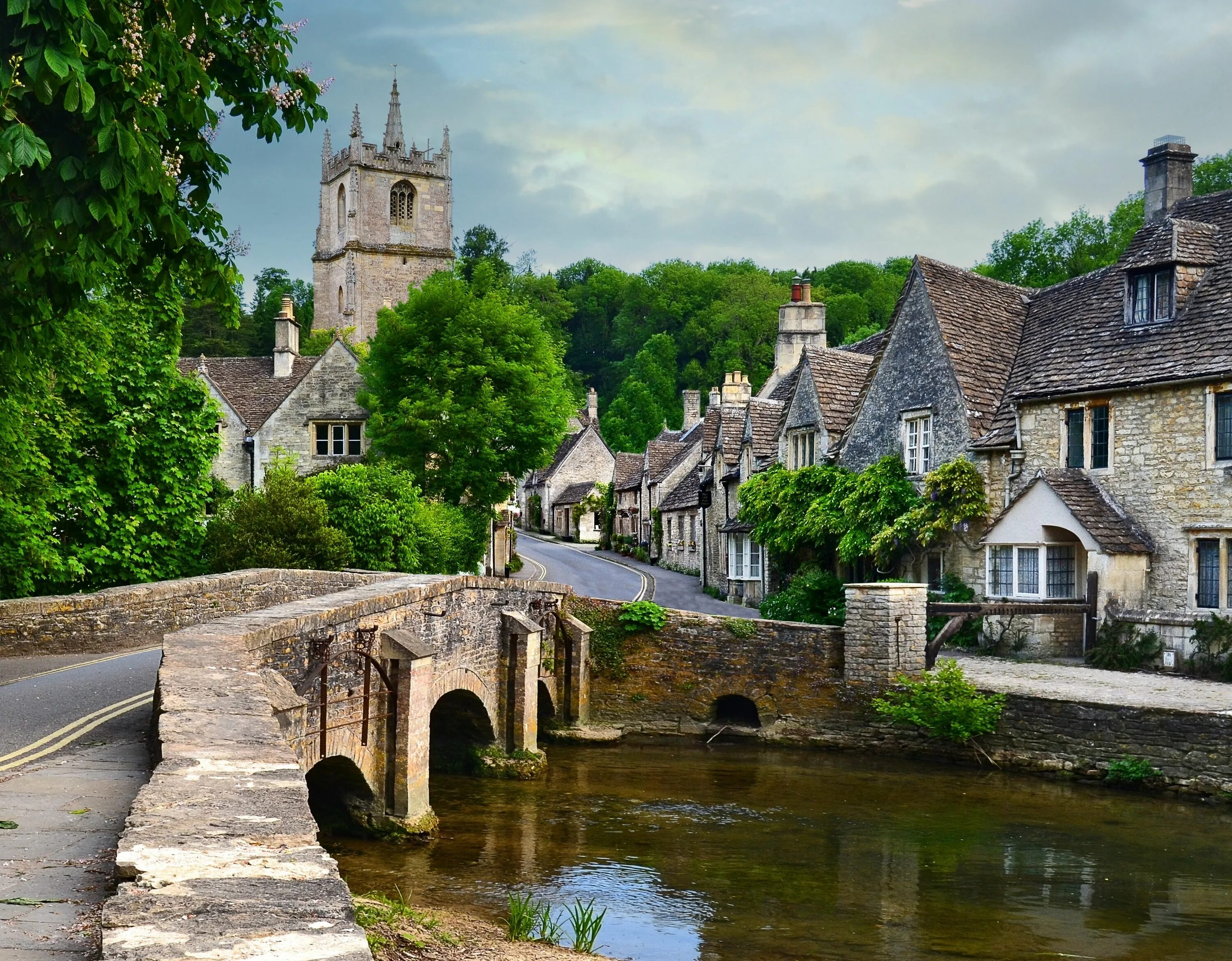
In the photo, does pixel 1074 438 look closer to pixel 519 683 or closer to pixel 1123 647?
pixel 1123 647

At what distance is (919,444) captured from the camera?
30766 mm

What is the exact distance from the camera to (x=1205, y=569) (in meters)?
A: 24.6

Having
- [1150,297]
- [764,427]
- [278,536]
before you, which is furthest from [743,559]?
[1150,297]

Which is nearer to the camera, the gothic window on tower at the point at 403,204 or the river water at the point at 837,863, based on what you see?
the river water at the point at 837,863

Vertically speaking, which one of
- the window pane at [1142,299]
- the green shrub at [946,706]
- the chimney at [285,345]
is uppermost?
the chimney at [285,345]

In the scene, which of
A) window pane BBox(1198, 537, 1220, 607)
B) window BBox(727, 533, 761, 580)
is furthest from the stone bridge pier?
window BBox(727, 533, 761, 580)

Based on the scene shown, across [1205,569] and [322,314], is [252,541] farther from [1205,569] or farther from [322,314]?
[322,314]

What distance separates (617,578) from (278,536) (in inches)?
853

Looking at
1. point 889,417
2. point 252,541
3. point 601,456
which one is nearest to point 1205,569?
point 889,417

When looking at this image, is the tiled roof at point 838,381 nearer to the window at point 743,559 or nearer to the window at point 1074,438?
the window at point 743,559

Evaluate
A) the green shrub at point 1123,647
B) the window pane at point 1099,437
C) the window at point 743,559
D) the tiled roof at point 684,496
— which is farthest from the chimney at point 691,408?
the green shrub at point 1123,647

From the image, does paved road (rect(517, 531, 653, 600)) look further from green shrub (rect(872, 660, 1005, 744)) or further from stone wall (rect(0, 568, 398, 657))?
green shrub (rect(872, 660, 1005, 744))

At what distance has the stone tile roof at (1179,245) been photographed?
26.2 m

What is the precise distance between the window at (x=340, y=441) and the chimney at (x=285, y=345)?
5.38 meters
